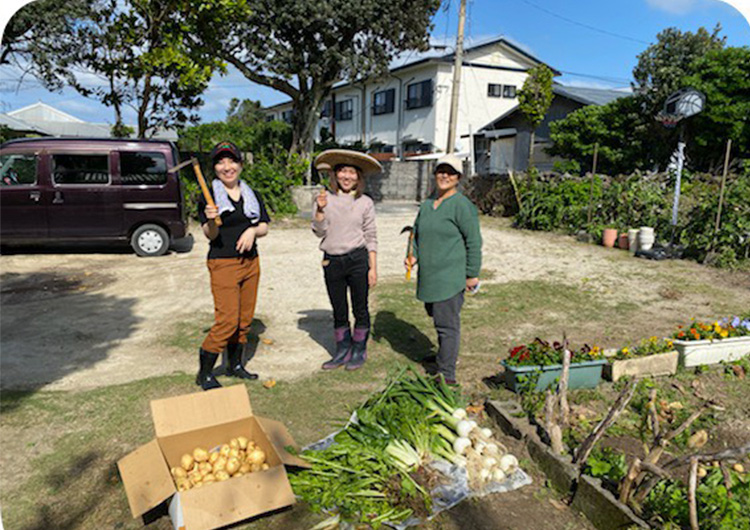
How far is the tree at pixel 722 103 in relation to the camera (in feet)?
54.8

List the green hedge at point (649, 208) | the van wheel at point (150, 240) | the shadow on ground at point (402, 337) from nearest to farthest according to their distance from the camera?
the shadow on ground at point (402, 337)
the green hedge at point (649, 208)
the van wheel at point (150, 240)

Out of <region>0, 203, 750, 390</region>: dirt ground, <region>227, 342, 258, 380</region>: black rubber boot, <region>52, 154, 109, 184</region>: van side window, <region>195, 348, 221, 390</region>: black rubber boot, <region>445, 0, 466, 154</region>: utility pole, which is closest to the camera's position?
<region>195, 348, 221, 390</region>: black rubber boot

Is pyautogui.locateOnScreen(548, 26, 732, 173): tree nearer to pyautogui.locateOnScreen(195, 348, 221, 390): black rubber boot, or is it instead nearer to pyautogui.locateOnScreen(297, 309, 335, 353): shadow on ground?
pyautogui.locateOnScreen(297, 309, 335, 353): shadow on ground

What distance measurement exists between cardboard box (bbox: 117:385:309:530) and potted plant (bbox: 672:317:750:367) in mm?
3699

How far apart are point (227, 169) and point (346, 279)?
139cm

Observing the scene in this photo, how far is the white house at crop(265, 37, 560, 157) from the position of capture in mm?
30328

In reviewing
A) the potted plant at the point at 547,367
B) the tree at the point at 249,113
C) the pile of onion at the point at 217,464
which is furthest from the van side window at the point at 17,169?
the tree at the point at 249,113

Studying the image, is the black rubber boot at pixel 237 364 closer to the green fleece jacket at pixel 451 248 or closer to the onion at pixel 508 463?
the green fleece jacket at pixel 451 248

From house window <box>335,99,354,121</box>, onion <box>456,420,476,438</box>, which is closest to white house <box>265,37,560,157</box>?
house window <box>335,99,354,121</box>

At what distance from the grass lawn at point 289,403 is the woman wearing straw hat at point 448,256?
2.00 ft

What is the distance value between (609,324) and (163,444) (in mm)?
5278

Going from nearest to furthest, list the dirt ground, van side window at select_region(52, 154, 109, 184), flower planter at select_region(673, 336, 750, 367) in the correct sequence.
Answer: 1. flower planter at select_region(673, 336, 750, 367)
2. the dirt ground
3. van side window at select_region(52, 154, 109, 184)

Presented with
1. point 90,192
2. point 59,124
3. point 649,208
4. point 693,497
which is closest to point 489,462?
point 693,497

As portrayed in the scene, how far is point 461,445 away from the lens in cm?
303
